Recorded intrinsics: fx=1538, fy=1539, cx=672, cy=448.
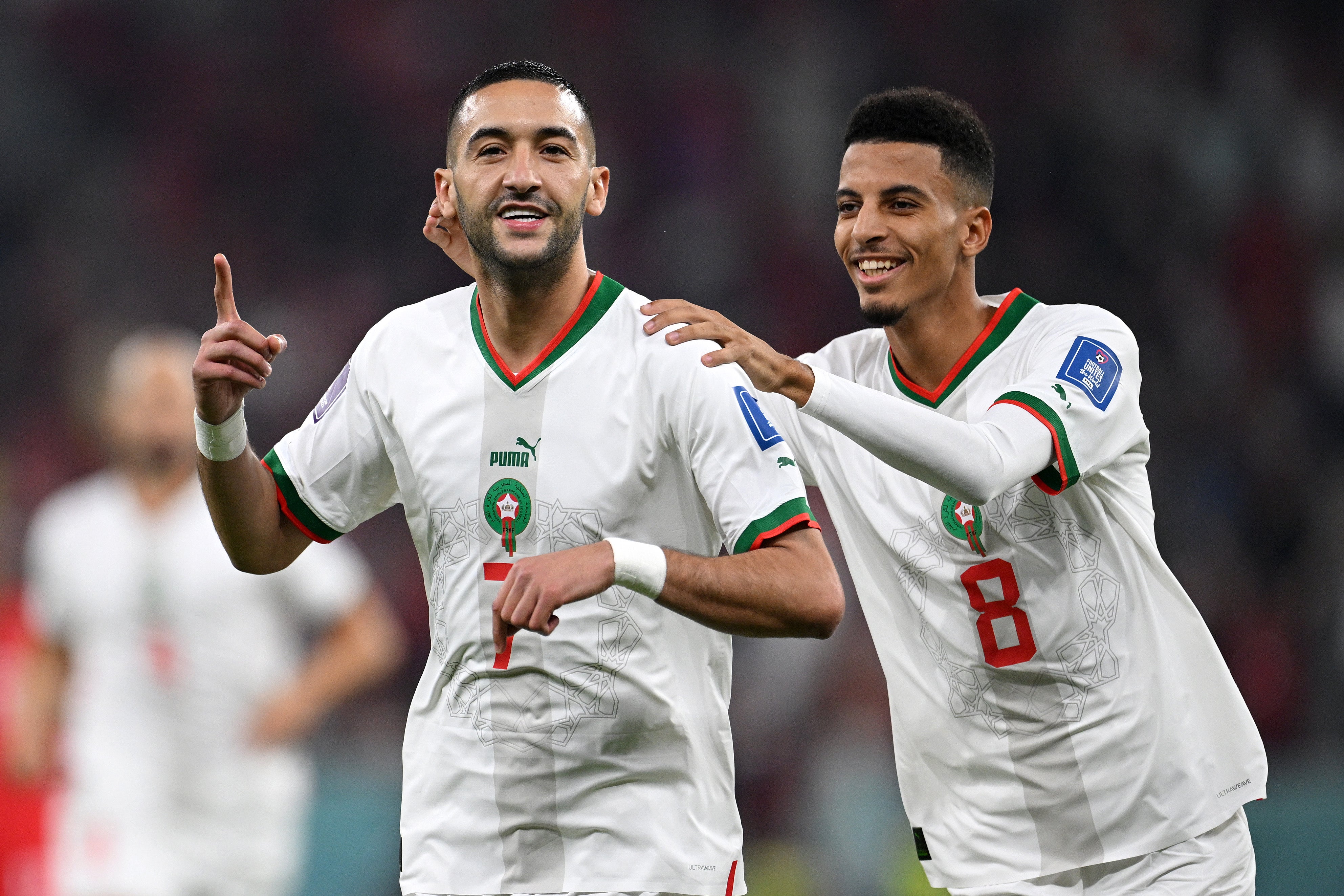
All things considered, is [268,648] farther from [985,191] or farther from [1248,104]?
[1248,104]

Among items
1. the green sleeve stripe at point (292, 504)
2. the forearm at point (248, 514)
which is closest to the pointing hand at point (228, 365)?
the forearm at point (248, 514)

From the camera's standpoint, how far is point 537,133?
10.9 feet

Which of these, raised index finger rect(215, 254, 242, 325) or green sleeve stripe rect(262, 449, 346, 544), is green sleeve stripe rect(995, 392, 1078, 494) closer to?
green sleeve stripe rect(262, 449, 346, 544)

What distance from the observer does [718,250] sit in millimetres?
10758

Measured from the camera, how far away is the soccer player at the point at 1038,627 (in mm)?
3480

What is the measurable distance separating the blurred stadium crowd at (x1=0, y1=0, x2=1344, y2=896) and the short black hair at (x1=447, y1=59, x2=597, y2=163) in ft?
20.1

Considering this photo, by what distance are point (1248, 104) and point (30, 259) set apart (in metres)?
8.81

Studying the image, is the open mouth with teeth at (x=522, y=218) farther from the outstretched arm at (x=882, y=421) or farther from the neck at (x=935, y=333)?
the neck at (x=935, y=333)

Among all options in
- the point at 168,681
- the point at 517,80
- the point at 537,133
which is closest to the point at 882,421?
the point at 537,133

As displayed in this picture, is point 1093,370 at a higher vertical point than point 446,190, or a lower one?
lower

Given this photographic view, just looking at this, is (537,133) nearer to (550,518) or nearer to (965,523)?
(550,518)

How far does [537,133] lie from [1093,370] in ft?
4.48

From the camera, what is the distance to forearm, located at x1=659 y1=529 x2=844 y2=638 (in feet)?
9.46

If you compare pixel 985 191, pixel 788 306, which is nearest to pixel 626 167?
pixel 788 306
